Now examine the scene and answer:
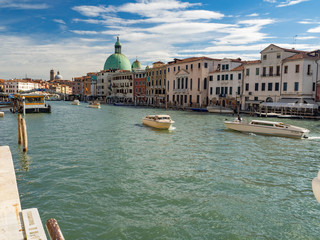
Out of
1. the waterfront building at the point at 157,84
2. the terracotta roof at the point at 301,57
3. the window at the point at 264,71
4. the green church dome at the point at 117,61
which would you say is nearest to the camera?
the terracotta roof at the point at 301,57

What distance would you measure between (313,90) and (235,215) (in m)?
39.2

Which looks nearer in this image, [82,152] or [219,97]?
[82,152]

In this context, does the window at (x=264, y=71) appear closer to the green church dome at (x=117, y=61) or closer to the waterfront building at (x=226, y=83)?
the waterfront building at (x=226, y=83)

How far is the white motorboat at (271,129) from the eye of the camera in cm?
2245

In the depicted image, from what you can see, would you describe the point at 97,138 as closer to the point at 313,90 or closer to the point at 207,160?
the point at 207,160

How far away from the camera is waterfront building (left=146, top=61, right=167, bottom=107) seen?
75.2m

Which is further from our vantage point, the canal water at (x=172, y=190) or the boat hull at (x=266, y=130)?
the boat hull at (x=266, y=130)

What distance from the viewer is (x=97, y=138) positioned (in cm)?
2173

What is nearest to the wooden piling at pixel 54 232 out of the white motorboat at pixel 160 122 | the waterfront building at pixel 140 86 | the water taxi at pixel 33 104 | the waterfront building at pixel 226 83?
the white motorboat at pixel 160 122

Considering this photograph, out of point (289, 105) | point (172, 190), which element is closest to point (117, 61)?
point (289, 105)

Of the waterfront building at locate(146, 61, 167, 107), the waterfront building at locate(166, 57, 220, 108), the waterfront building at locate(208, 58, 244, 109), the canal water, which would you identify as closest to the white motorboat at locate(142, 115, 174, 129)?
the canal water

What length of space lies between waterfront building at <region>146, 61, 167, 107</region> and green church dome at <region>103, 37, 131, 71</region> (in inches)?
1401

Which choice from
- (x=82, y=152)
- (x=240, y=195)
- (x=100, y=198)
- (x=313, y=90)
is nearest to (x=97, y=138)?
(x=82, y=152)

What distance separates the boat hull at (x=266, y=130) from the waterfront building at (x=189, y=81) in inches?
1278
